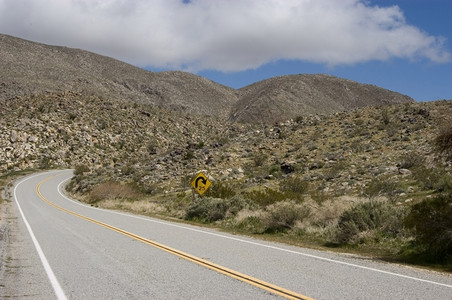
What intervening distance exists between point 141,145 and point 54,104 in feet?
59.7

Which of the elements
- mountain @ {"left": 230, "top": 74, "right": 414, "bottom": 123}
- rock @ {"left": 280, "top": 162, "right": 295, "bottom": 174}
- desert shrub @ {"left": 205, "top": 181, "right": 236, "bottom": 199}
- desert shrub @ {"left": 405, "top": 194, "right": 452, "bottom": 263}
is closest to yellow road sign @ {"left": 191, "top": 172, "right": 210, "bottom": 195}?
desert shrub @ {"left": 205, "top": 181, "right": 236, "bottom": 199}

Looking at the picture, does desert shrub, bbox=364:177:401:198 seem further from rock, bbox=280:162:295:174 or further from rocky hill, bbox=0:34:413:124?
rocky hill, bbox=0:34:413:124

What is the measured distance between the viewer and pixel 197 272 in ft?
27.8

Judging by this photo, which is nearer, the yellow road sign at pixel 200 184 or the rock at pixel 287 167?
the yellow road sign at pixel 200 184

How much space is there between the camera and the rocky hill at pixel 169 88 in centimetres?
8969

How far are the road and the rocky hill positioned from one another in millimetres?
71014

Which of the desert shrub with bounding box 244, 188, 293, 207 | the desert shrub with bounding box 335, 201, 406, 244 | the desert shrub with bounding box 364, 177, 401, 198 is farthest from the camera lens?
the desert shrub with bounding box 244, 188, 293, 207

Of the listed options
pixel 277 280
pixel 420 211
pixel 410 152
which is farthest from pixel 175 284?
pixel 410 152

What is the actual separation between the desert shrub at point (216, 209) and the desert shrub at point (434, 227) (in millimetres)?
10938

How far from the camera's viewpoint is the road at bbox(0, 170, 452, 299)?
6.85 m

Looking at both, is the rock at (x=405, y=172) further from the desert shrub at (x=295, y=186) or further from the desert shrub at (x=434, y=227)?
Result: the desert shrub at (x=434, y=227)

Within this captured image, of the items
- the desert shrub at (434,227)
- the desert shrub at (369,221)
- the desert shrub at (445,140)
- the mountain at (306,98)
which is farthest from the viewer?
the mountain at (306,98)

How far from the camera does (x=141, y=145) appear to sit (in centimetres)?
7275

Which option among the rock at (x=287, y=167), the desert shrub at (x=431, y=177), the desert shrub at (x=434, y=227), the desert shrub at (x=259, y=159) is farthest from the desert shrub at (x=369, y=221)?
the desert shrub at (x=259, y=159)
